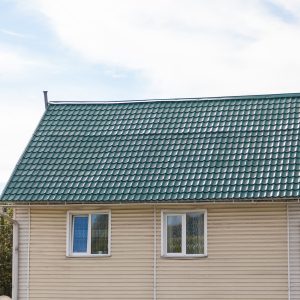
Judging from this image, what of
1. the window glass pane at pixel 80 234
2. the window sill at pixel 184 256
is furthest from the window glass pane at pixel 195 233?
the window glass pane at pixel 80 234

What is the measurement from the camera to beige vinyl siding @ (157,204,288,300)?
22625 mm

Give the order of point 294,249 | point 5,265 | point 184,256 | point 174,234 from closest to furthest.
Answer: point 294,249 → point 184,256 → point 174,234 → point 5,265

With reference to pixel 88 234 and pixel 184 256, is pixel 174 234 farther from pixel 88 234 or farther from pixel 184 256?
pixel 88 234

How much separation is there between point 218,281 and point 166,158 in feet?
12.6

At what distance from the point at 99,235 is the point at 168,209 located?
203cm

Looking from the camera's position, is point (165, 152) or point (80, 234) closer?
point (80, 234)

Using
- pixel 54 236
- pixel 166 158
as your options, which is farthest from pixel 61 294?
pixel 166 158

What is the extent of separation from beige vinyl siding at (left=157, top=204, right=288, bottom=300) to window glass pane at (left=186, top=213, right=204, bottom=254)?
0.26m

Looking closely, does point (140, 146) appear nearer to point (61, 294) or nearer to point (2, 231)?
point (61, 294)

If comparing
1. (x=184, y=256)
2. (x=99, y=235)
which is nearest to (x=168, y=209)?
(x=184, y=256)

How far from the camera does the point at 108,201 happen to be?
23.6 m

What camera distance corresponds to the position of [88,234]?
952 inches

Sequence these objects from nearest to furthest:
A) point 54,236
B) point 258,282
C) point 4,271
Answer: point 258,282
point 54,236
point 4,271

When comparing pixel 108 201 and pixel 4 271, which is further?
pixel 4 271
